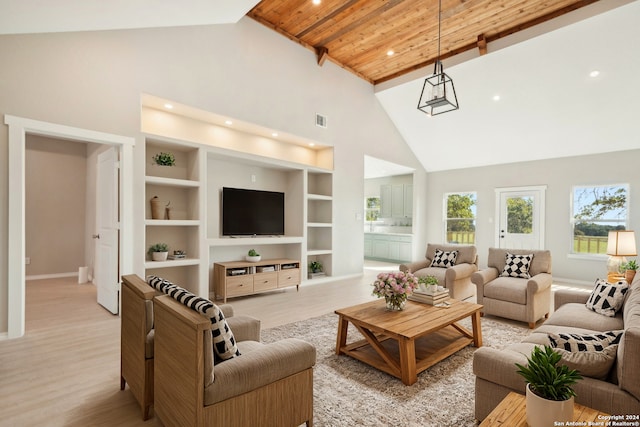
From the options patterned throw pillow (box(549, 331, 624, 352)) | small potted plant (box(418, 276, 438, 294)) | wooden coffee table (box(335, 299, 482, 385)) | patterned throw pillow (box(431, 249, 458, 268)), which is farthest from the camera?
patterned throw pillow (box(431, 249, 458, 268))

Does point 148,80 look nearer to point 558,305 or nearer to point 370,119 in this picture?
point 370,119

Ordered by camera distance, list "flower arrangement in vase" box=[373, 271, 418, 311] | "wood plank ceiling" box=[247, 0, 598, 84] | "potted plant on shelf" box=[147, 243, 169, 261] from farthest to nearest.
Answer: "wood plank ceiling" box=[247, 0, 598, 84] < "potted plant on shelf" box=[147, 243, 169, 261] < "flower arrangement in vase" box=[373, 271, 418, 311]

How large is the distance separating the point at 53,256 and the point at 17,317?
405cm

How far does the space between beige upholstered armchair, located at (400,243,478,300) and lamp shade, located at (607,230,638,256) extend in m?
1.65

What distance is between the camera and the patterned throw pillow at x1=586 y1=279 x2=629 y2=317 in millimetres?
2725

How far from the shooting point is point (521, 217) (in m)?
7.23

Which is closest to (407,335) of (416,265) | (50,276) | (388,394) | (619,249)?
(388,394)

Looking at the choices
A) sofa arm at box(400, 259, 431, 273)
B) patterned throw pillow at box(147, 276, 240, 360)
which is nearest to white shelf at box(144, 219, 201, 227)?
patterned throw pillow at box(147, 276, 240, 360)

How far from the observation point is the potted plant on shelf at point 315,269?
20.7 feet

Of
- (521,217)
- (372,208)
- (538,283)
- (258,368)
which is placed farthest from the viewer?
(372,208)

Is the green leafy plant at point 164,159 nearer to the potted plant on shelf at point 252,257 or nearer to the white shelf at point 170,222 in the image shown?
the white shelf at point 170,222

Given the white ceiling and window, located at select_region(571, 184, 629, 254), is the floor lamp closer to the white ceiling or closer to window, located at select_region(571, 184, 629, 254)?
window, located at select_region(571, 184, 629, 254)

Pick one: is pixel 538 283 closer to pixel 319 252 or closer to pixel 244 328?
pixel 244 328

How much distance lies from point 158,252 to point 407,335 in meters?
3.39
